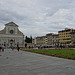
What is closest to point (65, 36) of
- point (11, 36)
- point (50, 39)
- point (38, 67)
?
point (50, 39)

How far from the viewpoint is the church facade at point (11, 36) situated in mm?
73125

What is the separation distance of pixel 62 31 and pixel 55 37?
42.2 ft

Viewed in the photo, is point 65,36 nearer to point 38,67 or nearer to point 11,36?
point 11,36

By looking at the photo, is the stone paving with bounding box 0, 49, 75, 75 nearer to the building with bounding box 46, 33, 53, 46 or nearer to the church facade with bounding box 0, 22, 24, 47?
the church facade with bounding box 0, 22, 24, 47

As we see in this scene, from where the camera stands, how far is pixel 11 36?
2987 inches

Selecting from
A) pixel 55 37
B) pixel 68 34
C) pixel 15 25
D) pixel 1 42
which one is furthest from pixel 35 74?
pixel 55 37

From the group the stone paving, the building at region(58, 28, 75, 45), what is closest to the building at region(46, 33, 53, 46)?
the building at region(58, 28, 75, 45)

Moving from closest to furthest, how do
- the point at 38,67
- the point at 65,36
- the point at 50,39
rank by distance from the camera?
the point at 38,67, the point at 65,36, the point at 50,39

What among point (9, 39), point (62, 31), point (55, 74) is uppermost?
point (62, 31)

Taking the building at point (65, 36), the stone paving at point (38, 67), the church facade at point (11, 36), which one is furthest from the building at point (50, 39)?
the stone paving at point (38, 67)

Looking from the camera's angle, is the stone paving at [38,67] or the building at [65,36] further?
the building at [65,36]

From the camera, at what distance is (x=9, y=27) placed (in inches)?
2997

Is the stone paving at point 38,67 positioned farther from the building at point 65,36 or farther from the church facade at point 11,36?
the building at point 65,36

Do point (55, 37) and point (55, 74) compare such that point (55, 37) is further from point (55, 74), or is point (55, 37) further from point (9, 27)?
point (55, 74)
